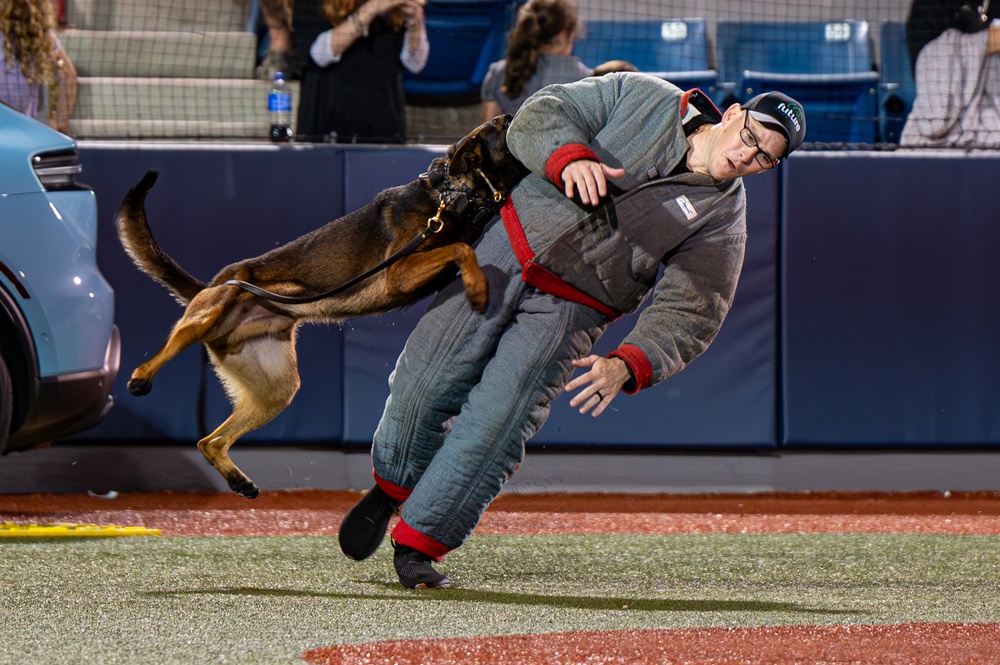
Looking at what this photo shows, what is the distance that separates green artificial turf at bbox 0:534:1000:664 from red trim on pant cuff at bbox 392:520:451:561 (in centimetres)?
13

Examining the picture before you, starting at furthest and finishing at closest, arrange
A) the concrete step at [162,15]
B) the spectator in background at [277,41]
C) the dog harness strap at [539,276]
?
the concrete step at [162,15]
the spectator in background at [277,41]
the dog harness strap at [539,276]

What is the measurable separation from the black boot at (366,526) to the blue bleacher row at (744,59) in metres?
3.84

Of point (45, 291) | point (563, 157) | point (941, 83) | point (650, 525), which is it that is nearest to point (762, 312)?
point (650, 525)

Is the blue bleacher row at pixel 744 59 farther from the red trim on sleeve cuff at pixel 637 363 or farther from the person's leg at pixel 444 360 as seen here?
the red trim on sleeve cuff at pixel 637 363

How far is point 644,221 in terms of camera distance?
3.62 m

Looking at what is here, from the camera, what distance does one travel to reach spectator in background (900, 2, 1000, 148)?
6793 mm

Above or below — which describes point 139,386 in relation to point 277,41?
below

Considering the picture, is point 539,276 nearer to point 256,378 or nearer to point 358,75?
point 256,378

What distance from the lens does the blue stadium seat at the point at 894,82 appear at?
7355 mm

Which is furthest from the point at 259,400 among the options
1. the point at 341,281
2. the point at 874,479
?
the point at 874,479

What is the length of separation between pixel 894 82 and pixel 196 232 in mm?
4400

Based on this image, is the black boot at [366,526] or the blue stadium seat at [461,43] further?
the blue stadium seat at [461,43]

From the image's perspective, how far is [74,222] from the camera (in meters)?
4.99

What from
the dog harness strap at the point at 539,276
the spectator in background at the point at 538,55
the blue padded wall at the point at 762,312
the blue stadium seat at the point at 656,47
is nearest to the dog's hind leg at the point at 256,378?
the dog harness strap at the point at 539,276
